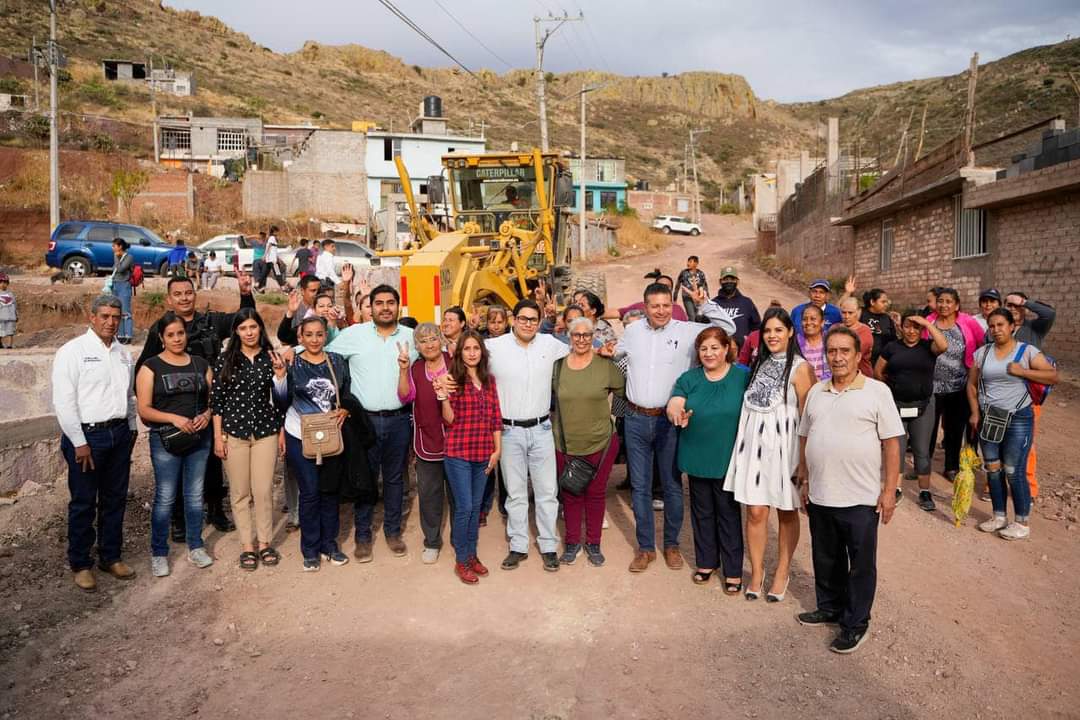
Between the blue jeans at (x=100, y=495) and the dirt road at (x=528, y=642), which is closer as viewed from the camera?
the dirt road at (x=528, y=642)

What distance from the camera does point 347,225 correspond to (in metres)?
32.8

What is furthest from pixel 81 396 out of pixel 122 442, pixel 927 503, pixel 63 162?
pixel 63 162

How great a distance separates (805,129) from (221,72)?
76.6 m

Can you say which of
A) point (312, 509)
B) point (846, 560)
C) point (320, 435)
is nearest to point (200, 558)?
point (312, 509)

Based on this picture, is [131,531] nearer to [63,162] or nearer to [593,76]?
[63,162]

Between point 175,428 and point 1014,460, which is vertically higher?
point 175,428

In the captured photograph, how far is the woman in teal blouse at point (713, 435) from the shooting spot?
491 cm

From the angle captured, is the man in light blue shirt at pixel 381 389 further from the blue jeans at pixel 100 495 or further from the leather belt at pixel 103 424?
the blue jeans at pixel 100 495

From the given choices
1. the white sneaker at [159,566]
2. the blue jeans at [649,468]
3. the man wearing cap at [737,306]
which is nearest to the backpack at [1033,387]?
the man wearing cap at [737,306]

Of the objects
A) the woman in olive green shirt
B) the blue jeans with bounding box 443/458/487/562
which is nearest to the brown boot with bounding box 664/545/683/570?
the woman in olive green shirt

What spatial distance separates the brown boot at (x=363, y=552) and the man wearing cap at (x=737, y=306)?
4193 mm

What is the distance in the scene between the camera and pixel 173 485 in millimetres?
5402

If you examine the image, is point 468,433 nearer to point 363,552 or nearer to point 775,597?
point 363,552

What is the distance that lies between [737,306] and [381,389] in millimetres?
4062
